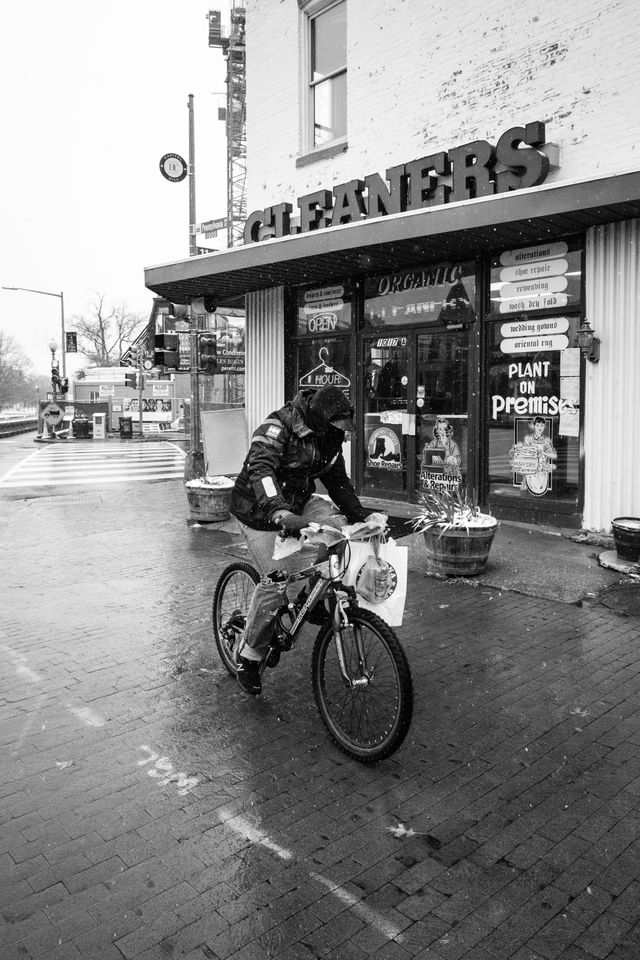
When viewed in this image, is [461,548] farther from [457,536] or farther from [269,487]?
[269,487]

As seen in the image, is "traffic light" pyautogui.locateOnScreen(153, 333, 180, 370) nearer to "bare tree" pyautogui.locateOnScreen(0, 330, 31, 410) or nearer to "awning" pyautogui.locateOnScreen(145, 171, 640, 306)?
"awning" pyautogui.locateOnScreen(145, 171, 640, 306)

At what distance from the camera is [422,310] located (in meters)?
10.9

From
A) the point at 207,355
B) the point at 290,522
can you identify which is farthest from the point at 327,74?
the point at 290,522

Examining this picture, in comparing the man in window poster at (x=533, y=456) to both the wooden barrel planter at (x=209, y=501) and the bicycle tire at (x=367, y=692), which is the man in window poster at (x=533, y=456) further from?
the bicycle tire at (x=367, y=692)

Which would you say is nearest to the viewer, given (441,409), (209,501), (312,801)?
(312,801)

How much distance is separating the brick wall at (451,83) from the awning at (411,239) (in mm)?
601

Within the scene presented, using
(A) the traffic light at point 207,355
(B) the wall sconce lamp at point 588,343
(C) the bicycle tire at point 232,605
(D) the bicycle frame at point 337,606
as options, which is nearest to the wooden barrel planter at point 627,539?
(B) the wall sconce lamp at point 588,343

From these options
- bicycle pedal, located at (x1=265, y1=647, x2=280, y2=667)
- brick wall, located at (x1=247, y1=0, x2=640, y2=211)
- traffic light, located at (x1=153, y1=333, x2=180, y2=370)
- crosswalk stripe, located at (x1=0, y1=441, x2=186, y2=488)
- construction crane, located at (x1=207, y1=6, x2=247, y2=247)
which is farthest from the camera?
construction crane, located at (x1=207, y1=6, x2=247, y2=247)

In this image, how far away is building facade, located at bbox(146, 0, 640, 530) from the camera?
8.55m

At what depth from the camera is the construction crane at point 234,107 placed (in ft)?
136

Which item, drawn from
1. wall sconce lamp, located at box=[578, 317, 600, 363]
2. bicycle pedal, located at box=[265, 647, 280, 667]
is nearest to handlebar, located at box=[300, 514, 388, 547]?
bicycle pedal, located at box=[265, 647, 280, 667]

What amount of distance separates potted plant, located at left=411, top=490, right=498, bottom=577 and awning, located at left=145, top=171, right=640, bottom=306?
3224mm

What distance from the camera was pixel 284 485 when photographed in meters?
4.46

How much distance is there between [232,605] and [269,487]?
1.25 m
